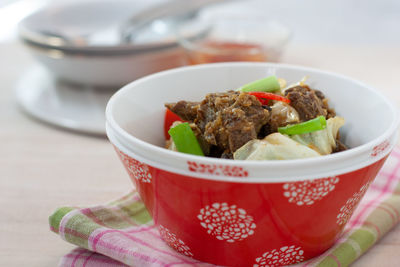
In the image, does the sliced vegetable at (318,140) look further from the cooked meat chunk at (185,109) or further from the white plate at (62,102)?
the white plate at (62,102)

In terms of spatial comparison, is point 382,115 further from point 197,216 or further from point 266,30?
point 266,30

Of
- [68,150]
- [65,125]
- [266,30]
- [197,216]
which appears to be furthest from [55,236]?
[266,30]

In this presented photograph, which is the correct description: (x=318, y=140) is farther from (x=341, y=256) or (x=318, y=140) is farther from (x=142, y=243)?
(x=142, y=243)

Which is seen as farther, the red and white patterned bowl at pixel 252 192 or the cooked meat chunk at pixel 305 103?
the cooked meat chunk at pixel 305 103

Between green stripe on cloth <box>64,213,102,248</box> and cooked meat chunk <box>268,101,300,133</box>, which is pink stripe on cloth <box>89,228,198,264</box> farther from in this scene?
cooked meat chunk <box>268,101,300,133</box>

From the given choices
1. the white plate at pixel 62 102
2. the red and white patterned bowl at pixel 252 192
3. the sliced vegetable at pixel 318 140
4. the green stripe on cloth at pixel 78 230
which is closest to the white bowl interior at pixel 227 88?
the red and white patterned bowl at pixel 252 192

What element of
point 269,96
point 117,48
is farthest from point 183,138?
point 117,48
